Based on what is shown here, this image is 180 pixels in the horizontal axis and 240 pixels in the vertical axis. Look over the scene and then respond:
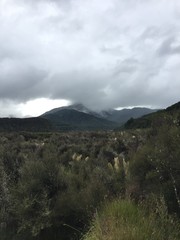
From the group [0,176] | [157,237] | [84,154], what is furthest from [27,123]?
[157,237]

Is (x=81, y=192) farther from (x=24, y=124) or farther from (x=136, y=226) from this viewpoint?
(x=24, y=124)

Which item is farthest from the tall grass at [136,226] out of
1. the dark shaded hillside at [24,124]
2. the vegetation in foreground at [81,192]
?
the dark shaded hillside at [24,124]

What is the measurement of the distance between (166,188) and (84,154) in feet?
73.3

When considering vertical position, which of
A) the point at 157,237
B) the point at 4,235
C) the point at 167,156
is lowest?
the point at 4,235

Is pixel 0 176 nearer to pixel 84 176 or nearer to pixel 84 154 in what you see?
pixel 84 176

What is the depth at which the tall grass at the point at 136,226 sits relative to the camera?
8.45 m

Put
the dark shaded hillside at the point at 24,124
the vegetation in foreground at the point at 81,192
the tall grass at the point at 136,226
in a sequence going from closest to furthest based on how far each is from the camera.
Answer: the tall grass at the point at 136,226 → the vegetation in foreground at the point at 81,192 → the dark shaded hillside at the point at 24,124

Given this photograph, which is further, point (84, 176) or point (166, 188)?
point (84, 176)

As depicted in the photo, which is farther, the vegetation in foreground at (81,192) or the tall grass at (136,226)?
the vegetation in foreground at (81,192)

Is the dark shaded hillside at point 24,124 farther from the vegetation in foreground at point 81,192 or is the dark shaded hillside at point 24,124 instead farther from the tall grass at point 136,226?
the tall grass at point 136,226

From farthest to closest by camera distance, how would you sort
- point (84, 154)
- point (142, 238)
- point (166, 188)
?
1. point (84, 154)
2. point (166, 188)
3. point (142, 238)

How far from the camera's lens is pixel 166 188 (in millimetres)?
12445

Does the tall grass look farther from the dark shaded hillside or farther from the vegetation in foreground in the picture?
the dark shaded hillside

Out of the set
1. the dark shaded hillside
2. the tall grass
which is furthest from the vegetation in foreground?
the dark shaded hillside
